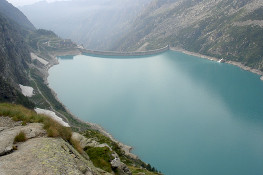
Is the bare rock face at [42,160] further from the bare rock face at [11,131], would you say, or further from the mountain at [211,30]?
the mountain at [211,30]

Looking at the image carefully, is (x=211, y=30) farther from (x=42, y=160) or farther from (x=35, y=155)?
(x=42, y=160)

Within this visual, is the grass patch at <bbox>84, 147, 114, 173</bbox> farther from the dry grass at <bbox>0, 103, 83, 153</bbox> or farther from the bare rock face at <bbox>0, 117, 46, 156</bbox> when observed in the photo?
the bare rock face at <bbox>0, 117, 46, 156</bbox>

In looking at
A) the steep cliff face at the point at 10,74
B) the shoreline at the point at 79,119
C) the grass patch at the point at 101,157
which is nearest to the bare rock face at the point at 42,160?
the grass patch at the point at 101,157

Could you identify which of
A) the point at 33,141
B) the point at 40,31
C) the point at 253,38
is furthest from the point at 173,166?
the point at 40,31

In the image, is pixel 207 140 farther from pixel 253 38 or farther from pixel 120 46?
pixel 120 46

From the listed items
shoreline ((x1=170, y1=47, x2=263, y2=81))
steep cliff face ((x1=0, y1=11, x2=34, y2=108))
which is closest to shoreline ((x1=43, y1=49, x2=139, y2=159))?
steep cliff face ((x1=0, y1=11, x2=34, y2=108))

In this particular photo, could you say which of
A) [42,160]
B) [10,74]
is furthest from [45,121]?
[10,74]
